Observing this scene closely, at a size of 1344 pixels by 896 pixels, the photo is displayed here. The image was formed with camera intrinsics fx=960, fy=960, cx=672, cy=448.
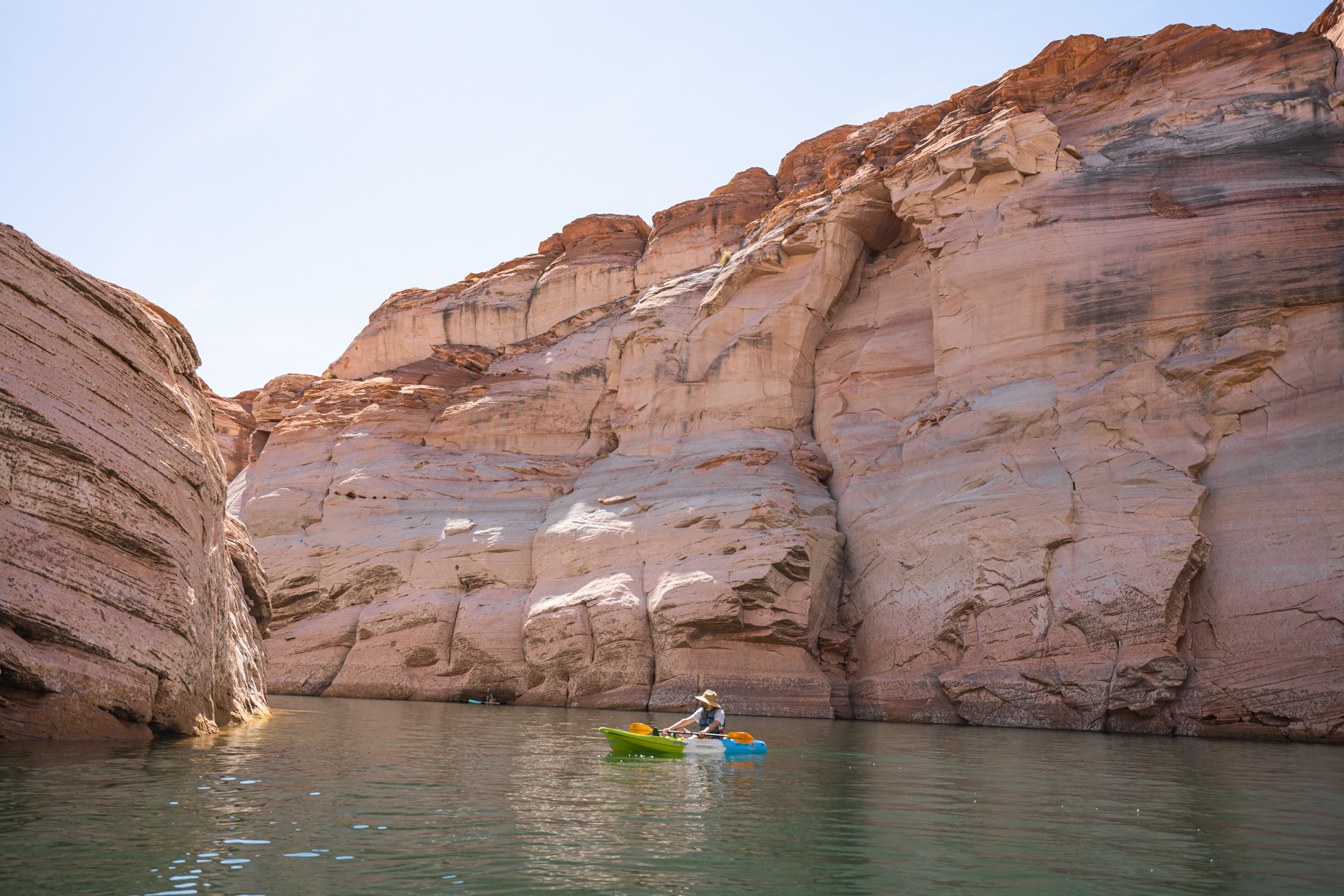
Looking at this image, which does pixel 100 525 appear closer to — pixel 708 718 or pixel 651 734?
pixel 651 734

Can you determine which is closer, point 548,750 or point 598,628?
point 548,750

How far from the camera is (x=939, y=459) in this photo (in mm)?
28188

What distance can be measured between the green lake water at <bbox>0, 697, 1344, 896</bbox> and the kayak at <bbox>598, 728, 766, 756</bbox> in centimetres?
33

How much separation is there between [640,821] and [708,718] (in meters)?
9.23

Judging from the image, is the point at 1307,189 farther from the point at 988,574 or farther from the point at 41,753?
the point at 41,753

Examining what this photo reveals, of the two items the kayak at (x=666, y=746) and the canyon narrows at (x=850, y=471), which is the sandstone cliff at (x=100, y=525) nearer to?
the canyon narrows at (x=850, y=471)

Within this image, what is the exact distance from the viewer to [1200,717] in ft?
69.1

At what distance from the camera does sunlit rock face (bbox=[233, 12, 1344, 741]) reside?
73.6 ft

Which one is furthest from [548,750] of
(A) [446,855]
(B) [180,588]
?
(A) [446,855]

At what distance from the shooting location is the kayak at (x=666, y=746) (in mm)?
15922

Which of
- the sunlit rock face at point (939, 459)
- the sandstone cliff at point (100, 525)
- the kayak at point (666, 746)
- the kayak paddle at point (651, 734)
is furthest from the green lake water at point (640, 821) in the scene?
the sunlit rock face at point (939, 459)

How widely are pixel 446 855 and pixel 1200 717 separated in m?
19.0

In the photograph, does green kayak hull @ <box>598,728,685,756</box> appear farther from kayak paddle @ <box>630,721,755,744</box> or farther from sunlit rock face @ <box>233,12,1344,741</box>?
sunlit rock face @ <box>233,12,1344,741</box>

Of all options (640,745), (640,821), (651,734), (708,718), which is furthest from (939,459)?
(640,821)
